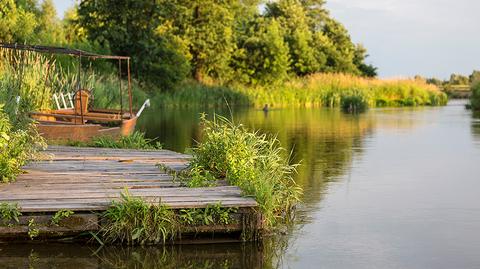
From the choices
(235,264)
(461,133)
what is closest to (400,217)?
(235,264)

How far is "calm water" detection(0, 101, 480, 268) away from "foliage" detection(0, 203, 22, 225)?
0.80 ft

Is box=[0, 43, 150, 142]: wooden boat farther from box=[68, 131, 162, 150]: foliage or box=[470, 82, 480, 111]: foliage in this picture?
box=[470, 82, 480, 111]: foliage

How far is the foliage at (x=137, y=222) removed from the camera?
22.5ft

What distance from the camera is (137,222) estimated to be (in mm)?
6914

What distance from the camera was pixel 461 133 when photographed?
71.3 ft

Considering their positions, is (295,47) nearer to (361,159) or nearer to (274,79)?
(274,79)

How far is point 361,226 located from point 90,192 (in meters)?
2.98

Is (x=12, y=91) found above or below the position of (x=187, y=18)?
below

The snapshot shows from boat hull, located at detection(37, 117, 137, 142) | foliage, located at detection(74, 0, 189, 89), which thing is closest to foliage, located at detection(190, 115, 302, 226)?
boat hull, located at detection(37, 117, 137, 142)

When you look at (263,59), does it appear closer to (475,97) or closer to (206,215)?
(475,97)

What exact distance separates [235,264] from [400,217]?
2952 mm

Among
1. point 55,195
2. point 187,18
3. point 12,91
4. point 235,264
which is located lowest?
point 235,264

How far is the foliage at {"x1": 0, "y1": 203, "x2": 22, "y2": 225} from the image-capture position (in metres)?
6.82

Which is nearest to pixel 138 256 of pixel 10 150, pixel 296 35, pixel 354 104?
pixel 10 150
